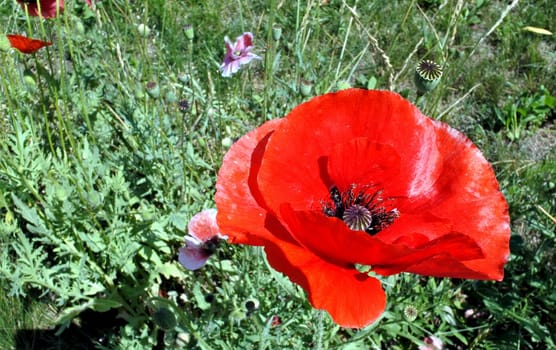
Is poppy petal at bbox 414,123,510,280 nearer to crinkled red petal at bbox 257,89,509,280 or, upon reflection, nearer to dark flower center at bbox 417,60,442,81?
crinkled red petal at bbox 257,89,509,280

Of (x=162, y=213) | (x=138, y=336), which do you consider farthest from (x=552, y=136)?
(x=138, y=336)

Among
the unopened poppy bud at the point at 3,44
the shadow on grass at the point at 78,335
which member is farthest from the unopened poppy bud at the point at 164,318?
the unopened poppy bud at the point at 3,44

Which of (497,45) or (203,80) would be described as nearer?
(203,80)

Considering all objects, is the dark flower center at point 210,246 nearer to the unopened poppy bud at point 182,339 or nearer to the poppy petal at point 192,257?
the poppy petal at point 192,257

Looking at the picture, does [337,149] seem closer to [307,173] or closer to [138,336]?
[307,173]

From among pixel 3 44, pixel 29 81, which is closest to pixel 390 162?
pixel 3 44

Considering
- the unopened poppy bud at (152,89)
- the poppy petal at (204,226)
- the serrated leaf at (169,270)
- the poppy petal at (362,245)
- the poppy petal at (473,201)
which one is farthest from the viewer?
the serrated leaf at (169,270)

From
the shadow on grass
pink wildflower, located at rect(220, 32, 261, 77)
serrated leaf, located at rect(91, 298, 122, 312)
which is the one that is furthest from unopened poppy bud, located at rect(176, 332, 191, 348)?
pink wildflower, located at rect(220, 32, 261, 77)
